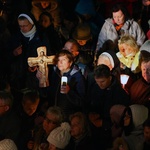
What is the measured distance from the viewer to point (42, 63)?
21.8ft

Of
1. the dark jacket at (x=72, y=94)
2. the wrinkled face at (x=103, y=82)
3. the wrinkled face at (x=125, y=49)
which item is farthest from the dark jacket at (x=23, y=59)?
the wrinkled face at (x=103, y=82)

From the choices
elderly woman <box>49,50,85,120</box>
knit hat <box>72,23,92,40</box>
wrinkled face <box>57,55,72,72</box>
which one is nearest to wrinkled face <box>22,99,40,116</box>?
elderly woman <box>49,50,85,120</box>

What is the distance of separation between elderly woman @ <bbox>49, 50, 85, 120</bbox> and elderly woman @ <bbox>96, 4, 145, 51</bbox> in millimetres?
951

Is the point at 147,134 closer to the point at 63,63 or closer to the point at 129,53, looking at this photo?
the point at 129,53

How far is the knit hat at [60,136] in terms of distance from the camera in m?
5.32

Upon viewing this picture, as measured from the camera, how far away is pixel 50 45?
7.10 metres

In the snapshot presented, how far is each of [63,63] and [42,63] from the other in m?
0.46

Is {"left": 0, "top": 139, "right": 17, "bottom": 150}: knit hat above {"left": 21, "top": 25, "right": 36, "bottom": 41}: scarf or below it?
below

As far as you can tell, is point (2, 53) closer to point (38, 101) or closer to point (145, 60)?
point (38, 101)

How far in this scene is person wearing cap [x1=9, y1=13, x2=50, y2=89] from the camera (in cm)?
687

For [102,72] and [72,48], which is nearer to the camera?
[102,72]

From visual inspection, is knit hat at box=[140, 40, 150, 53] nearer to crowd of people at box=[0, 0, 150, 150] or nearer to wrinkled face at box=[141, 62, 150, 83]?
crowd of people at box=[0, 0, 150, 150]

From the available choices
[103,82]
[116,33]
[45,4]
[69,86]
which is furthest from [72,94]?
[45,4]

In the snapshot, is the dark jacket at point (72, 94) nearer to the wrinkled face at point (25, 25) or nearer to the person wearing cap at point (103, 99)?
the person wearing cap at point (103, 99)
